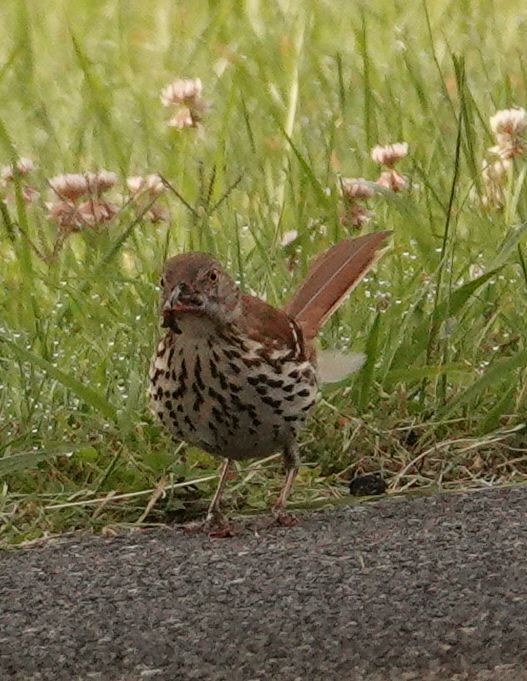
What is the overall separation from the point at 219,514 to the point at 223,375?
1.13ft

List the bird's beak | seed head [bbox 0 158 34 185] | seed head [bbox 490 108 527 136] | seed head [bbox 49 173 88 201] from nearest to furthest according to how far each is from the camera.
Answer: the bird's beak → seed head [bbox 49 173 88 201] → seed head [bbox 0 158 34 185] → seed head [bbox 490 108 527 136]

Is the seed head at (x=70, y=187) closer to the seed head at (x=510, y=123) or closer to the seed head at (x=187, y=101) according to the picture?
the seed head at (x=187, y=101)

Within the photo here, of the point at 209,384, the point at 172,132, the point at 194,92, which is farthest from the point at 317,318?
the point at 172,132

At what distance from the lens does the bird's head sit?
4.66 m

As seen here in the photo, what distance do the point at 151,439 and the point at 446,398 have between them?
85 cm

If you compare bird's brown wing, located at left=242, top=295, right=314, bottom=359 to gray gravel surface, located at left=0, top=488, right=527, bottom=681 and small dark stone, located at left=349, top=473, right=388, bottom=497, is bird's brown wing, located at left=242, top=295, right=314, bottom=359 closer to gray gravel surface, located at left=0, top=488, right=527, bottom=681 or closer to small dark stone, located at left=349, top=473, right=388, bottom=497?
small dark stone, located at left=349, top=473, right=388, bottom=497

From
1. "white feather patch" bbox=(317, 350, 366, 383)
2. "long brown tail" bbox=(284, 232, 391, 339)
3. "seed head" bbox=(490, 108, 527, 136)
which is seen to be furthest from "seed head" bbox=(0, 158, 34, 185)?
"seed head" bbox=(490, 108, 527, 136)

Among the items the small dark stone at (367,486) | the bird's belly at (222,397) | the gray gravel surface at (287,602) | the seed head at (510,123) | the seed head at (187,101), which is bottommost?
the gray gravel surface at (287,602)

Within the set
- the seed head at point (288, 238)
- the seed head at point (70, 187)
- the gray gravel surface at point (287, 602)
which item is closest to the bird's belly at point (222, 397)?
the gray gravel surface at point (287, 602)

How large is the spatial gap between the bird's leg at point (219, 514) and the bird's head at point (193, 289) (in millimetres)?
446

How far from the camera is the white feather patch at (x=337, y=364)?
5.50 m

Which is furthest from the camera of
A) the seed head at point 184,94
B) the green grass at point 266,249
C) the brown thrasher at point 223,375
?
the seed head at point 184,94

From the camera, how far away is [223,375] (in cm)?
486

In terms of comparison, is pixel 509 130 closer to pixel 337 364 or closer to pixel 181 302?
pixel 337 364
